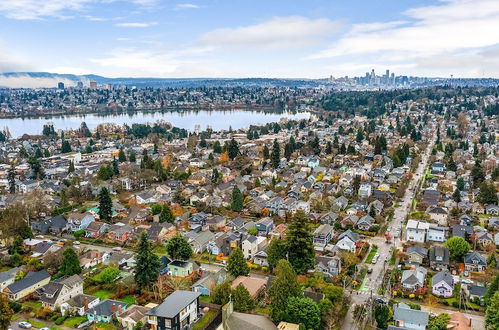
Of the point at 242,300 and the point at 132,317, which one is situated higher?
the point at 242,300

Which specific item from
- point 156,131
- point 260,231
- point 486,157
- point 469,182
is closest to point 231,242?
point 260,231

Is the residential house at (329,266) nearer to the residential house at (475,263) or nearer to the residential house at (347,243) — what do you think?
the residential house at (347,243)

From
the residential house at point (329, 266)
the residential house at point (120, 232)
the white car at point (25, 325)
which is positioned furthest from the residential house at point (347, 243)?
the white car at point (25, 325)

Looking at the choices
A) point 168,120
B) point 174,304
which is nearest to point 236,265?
point 174,304

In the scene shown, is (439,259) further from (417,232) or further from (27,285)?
(27,285)

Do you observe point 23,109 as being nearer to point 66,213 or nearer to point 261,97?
point 261,97
